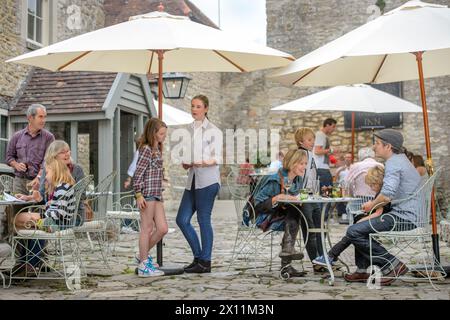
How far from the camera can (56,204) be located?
234 inches

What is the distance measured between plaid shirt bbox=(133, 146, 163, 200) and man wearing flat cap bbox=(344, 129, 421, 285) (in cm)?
181

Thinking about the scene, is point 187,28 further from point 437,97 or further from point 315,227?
point 437,97

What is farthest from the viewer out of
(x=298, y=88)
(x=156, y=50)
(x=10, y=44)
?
(x=298, y=88)

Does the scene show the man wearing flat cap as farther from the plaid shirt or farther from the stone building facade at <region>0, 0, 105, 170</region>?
the stone building facade at <region>0, 0, 105, 170</region>

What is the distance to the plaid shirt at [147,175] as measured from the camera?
247 inches

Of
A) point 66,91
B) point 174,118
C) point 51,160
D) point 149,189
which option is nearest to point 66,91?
point 66,91

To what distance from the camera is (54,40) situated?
12.1 m

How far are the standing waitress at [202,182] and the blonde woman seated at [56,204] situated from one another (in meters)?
1.13

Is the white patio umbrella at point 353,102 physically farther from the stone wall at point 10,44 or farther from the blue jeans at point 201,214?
the blue jeans at point 201,214

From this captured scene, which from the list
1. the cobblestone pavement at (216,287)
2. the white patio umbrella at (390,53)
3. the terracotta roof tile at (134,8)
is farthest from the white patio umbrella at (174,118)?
the terracotta roof tile at (134,8)

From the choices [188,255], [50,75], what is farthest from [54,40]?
[188,255]

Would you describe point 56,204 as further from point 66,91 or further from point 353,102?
point 353,102

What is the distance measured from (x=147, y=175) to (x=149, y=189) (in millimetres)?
131
